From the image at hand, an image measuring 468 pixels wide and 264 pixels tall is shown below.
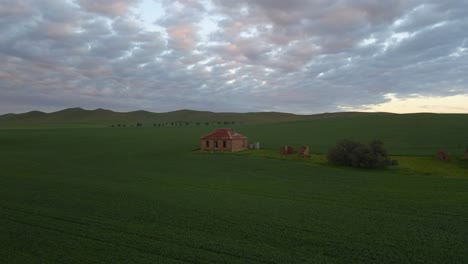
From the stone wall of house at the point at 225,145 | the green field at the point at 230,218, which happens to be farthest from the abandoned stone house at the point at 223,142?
the green field at the point at 230,218

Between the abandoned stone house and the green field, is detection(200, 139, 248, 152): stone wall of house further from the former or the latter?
the green field

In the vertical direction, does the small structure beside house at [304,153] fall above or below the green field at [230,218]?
above

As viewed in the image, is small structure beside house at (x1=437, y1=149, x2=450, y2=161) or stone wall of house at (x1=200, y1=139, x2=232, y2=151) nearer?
small structure beside house at (x1=437, y1=149, x2=450, y2=161)

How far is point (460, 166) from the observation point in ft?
112

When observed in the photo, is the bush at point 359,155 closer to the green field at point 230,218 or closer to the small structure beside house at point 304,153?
the small structure beside house at point 304,153

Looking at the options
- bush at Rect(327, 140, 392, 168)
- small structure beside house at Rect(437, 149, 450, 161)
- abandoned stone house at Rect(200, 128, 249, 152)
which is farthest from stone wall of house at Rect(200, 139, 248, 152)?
small structure beside house at Rect(437, 149, 450, 161)

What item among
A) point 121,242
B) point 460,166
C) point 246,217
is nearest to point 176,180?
point 246,217

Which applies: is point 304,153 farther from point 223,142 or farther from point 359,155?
point 223,142

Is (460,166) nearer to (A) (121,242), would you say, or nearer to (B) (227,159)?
(B) (227,159)

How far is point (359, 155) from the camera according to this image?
35656mm

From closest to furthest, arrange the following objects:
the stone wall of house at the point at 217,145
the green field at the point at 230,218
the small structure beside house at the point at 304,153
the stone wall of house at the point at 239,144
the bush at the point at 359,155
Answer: the green field at the point at 230,218 → the bush at the point at 359,155 → the small structure beside house at the point at 304,153 → the stone wall of house at the point at 217,145 → the stone wall of house at the point at 239,144

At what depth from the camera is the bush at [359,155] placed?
34.9 m

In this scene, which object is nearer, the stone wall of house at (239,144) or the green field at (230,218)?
the green field at (230,218)

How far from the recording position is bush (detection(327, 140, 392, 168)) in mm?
34853
